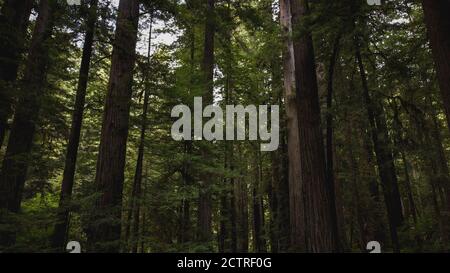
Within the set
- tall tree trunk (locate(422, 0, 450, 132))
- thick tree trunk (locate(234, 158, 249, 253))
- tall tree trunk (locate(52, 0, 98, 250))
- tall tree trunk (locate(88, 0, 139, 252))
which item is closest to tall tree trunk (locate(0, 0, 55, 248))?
tall tree trunk (locate(52, 0, 98, 250))

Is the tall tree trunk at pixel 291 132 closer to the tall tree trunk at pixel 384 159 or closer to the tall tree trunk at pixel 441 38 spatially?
the tall tree trunk at pixel 384 159

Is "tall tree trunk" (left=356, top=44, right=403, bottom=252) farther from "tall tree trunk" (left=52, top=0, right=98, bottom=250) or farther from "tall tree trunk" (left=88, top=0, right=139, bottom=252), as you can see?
"tall tree trunk" (left=52, top=0, right=98, bottom=250)

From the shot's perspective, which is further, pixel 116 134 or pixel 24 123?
Result: pixel 24 123

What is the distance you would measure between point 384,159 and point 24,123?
35.3ft

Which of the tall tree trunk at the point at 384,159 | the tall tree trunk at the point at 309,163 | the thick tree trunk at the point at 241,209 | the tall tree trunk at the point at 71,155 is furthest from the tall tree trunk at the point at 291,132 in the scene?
the thick tree trunk at the point at 241,209

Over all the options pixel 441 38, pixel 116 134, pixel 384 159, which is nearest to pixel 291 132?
pixel 384 159

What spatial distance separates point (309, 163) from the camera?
6.70 metres

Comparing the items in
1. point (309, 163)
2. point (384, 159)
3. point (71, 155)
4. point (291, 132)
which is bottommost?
point (309, 163)

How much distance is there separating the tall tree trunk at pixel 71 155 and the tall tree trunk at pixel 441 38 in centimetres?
631

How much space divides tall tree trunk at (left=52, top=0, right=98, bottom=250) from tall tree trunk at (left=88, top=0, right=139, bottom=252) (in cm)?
60

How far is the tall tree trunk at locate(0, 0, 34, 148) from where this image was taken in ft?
21.3

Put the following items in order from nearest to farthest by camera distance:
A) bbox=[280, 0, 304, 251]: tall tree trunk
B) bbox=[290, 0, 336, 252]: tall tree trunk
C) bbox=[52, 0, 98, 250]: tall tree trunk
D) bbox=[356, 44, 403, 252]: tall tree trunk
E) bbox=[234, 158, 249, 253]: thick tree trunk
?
bbox=[52, 0, 98, 250]: tall tree trunk → bbox=[290, 0, 336, 252]: tall tree trunk → bbox=[280, 0, 304, 251]: tall tree trunk → bbox=[356, 44, 403, 252]: tall tree trunk → bbox=[234, 158, 249, 253]: thick tree trunk

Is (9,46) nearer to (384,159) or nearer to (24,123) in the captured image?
(24,123)

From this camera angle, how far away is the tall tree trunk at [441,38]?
4734 millimetres
